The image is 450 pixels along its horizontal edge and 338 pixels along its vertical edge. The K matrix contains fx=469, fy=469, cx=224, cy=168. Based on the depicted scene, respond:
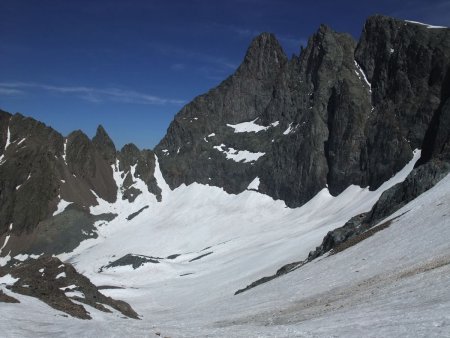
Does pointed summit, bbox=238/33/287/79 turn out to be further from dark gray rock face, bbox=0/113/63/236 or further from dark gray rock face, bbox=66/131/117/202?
dark gray rock face, bbox=0/113/63/236

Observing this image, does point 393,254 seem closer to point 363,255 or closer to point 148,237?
point 363,255

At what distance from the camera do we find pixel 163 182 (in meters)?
180

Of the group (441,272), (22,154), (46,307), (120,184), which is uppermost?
(22,154)

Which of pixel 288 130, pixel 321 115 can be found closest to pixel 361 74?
pixel 321 115

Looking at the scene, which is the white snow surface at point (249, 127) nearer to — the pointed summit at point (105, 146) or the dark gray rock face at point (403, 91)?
the dark gray rock face at point (403, 91)

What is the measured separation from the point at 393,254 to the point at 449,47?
10251cm

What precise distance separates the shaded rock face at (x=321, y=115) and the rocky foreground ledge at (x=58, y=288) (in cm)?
7493

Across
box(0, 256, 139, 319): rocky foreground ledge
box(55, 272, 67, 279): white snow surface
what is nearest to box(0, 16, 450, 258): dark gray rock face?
box(0, 256, 139, 319): rocky foreground ledge

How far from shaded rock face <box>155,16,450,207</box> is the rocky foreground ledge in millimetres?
74930

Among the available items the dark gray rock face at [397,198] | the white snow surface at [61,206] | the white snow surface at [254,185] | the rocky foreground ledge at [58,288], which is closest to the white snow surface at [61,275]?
the rocky foreground ledge at [58,288]

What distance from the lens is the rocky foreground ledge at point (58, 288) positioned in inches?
1170

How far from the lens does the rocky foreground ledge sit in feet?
97.5

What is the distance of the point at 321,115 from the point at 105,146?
9053 cm

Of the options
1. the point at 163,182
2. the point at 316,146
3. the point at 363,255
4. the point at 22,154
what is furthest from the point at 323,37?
the point at 363,255
